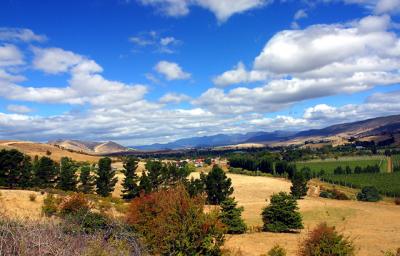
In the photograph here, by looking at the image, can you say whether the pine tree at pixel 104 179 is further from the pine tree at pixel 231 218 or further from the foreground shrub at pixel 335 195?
the foreground shrub at pixel 335 195

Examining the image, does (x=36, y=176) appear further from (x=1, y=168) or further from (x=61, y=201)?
(x=61, y=201)

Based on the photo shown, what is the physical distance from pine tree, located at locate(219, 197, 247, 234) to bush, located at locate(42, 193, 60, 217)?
22.3 metres

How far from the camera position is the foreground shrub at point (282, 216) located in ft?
194

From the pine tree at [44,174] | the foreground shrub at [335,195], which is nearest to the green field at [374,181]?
the foreground shrub at [335,195]

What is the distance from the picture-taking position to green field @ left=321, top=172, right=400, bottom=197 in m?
132

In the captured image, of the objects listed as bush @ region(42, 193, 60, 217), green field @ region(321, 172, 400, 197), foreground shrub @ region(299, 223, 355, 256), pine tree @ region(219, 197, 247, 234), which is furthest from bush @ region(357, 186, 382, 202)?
foreground shrub @ region(299, 223, 355, 256)

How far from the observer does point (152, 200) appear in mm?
37625

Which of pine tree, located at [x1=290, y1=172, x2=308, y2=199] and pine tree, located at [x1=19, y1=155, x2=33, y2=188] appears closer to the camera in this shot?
pine tree, located at [x1=19, y1=155, x2=33, y2=188]

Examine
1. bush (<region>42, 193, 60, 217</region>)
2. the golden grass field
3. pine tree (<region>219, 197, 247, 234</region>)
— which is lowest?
the golden grass field

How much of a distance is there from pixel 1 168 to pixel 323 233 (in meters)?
70.3

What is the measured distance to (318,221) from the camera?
228ft

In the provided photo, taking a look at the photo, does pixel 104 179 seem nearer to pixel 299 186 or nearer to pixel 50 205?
pixel 50 205

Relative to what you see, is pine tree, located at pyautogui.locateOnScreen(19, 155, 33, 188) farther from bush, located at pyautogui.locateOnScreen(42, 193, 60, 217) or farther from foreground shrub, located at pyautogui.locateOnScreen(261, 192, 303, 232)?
foreground shrub, located at pyautogui.locateOnScreen(261, 192, 303, 232)

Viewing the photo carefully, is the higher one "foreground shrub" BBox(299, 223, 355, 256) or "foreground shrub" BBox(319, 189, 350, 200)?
"foreground shrub" BBox(299, 223, 355, 256)
